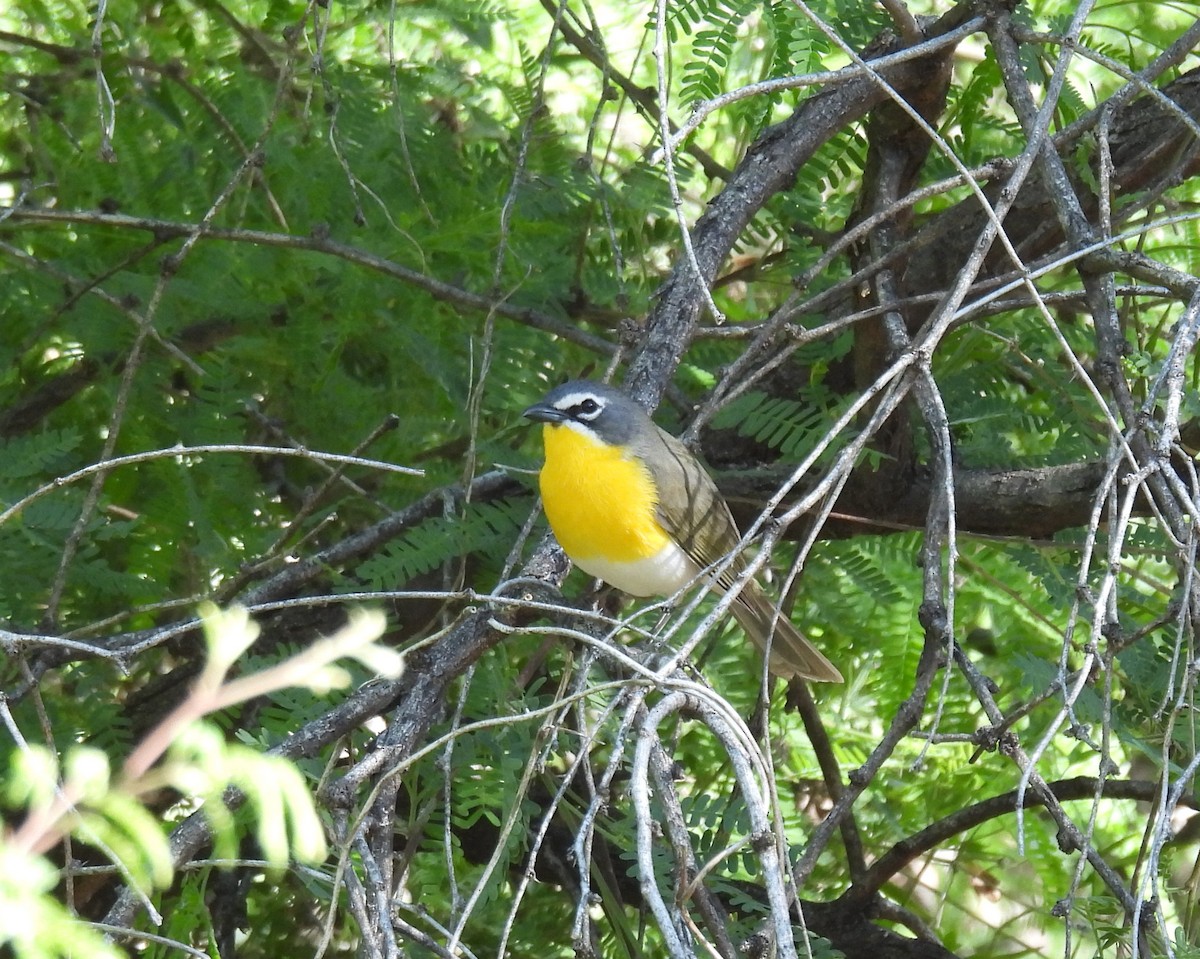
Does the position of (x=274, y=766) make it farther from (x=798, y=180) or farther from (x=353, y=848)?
(x=798, y=180)

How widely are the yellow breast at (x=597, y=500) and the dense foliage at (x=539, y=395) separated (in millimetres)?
141

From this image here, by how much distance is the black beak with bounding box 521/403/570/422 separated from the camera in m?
4.30

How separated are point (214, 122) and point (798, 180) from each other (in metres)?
2.08

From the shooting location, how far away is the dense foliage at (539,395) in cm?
353

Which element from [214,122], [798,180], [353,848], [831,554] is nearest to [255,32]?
[214,122]

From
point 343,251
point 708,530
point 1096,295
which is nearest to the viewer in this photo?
point 1096,295

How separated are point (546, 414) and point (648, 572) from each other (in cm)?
64

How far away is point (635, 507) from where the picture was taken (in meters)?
4.49

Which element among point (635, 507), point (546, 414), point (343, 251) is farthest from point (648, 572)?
point (343, 251)

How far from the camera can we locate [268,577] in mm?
4168

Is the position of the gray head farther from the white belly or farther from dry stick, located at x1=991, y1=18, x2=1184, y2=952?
dry stick, located at x1=991, y1=18, x2=1184, y2=952

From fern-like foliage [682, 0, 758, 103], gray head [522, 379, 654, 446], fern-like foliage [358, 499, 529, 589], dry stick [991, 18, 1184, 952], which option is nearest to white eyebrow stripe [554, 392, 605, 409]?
gray head [522, 379, 654, 446]

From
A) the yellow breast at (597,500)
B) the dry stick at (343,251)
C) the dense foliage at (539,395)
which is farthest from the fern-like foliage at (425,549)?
the dry stick at (343,251)

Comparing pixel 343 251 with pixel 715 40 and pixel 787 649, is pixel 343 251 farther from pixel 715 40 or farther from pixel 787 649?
pixel 787 649
